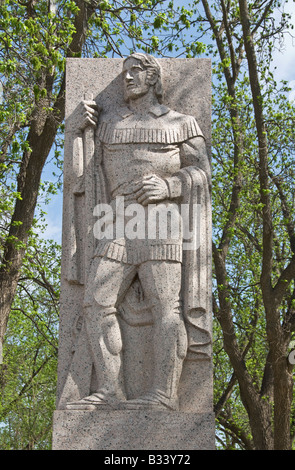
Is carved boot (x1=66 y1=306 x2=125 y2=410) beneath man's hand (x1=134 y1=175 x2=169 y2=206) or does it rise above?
beneath

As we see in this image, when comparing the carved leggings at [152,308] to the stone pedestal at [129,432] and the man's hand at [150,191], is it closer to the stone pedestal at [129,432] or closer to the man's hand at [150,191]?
the stone pedestal at [129,432]

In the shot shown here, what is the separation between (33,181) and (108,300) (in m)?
5.50

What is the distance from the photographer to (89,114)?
630cm

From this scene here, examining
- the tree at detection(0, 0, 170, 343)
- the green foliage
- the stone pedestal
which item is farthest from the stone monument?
the green foliage

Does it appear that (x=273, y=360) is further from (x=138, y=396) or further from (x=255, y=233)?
(x=138, y=396)

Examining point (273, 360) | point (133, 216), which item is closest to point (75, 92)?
point (133, 216)

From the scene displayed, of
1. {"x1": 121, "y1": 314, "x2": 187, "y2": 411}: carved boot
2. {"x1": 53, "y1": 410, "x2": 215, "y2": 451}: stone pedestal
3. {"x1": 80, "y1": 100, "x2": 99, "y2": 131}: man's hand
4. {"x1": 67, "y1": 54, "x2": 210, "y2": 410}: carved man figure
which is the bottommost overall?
{"x1": 53, "y1": 410, "x2": 215, "y2": 451}: stone pedestal

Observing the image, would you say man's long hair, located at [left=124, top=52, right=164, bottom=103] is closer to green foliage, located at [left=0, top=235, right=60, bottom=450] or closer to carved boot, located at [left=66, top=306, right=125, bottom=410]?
carved boot, located at [left=66, top=306, right=125, bottom=410]

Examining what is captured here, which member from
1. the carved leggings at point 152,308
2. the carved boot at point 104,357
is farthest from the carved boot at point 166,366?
the carved boot at point 104,357

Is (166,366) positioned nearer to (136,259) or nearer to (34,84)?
(136,259)

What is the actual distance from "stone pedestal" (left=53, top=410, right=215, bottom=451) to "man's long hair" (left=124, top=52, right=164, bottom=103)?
277 centimetres

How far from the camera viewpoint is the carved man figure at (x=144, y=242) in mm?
5641

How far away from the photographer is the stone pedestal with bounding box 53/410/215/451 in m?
5.45

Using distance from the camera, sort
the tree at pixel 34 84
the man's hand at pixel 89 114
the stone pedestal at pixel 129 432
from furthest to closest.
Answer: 1. the tree at pixel 34 84
2. the man's hand at pixel 89 114
3. the stone pedestal at pixel 129 432
